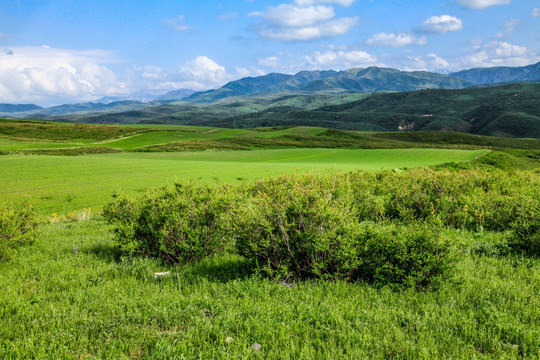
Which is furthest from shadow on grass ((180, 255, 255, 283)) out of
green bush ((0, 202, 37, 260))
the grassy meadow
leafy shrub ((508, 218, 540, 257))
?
leafy shrub ((508, 218, 540, 257))

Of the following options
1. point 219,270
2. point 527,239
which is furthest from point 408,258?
point 527,239

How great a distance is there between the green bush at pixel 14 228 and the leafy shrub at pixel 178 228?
2736 millimetres

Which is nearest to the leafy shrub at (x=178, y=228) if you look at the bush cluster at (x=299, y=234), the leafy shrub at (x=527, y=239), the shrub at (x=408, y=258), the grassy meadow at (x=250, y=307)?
the bush cluster at (x=299, y=234)

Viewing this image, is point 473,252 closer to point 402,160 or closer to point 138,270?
point 138,270

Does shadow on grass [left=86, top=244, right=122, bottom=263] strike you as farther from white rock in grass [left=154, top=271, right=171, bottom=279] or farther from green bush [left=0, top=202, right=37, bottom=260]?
white rock in grass [left=154, top=271, right=171, bottom=279]

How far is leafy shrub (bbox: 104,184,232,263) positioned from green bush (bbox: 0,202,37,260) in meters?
2.74

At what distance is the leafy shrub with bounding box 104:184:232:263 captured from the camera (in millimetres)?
8172

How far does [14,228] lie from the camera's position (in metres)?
8.89

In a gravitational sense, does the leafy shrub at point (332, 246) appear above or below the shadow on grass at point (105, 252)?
above

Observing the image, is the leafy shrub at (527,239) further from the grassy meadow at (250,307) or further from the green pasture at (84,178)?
the green pasture at (84,178)

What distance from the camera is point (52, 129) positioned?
13012 cm

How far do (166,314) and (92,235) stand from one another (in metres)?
8.06

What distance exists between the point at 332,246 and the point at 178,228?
12.6ft

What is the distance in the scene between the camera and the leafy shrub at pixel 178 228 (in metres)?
8.17
